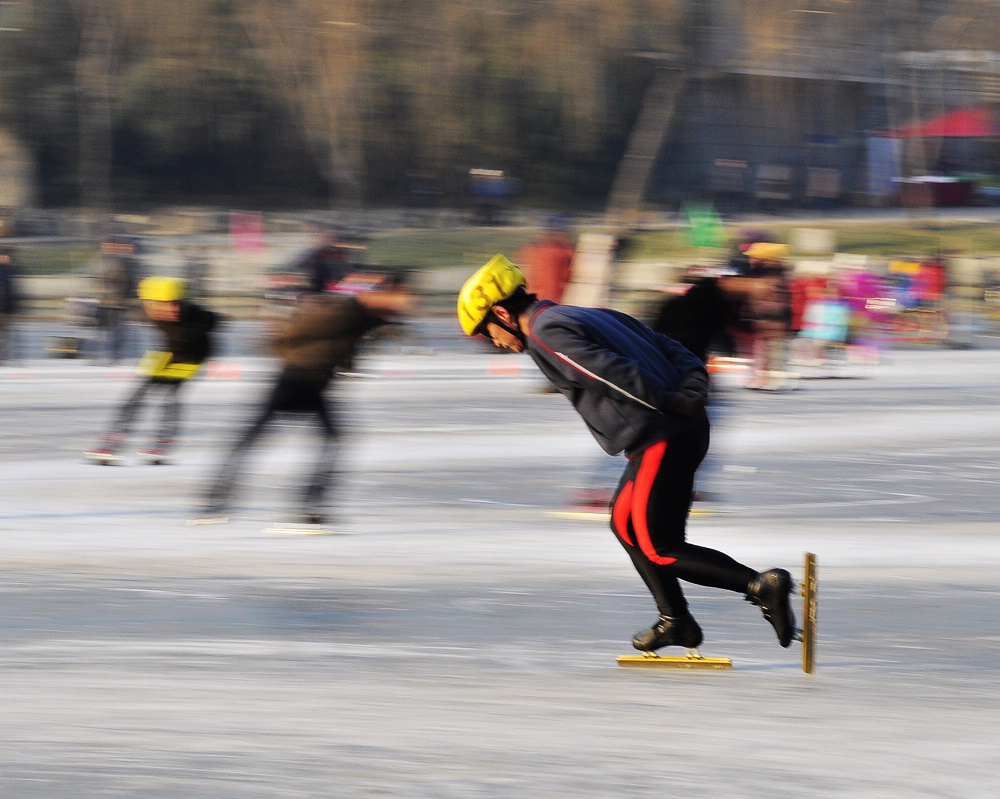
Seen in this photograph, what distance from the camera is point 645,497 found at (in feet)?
15.6

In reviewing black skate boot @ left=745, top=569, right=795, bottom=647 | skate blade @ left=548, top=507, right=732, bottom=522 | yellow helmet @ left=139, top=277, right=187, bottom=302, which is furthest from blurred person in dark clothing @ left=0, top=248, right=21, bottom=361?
black skate boot @ left=745, top=569, right=795, bottom=647

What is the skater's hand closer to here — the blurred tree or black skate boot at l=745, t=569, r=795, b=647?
black skate boot at l=745, t=569, r=795, b=647

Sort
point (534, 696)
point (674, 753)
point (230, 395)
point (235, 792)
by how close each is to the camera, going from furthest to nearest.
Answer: point (230, 395) → point (534, 696) → point (674, 753) → point (235, 792)

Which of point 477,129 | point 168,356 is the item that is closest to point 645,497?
point 168,356

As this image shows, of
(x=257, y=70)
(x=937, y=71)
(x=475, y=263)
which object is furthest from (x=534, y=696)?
(x=257, y=70)

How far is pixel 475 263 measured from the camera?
33906mm

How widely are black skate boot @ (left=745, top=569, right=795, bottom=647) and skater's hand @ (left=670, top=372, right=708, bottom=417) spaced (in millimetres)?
546

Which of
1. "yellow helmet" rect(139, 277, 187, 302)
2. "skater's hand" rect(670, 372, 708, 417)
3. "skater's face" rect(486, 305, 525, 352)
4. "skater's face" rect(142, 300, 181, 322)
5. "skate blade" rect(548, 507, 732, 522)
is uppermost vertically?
"skater's face" rect(486, 305, 525, 352)

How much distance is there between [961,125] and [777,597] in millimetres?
39418

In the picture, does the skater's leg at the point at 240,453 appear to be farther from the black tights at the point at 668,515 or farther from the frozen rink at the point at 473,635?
the black tights at the point at 668,515

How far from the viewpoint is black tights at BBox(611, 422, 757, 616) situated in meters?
4.75

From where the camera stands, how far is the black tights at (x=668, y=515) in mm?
4754

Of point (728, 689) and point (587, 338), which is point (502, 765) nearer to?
point (728, 689)

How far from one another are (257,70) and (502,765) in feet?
129
